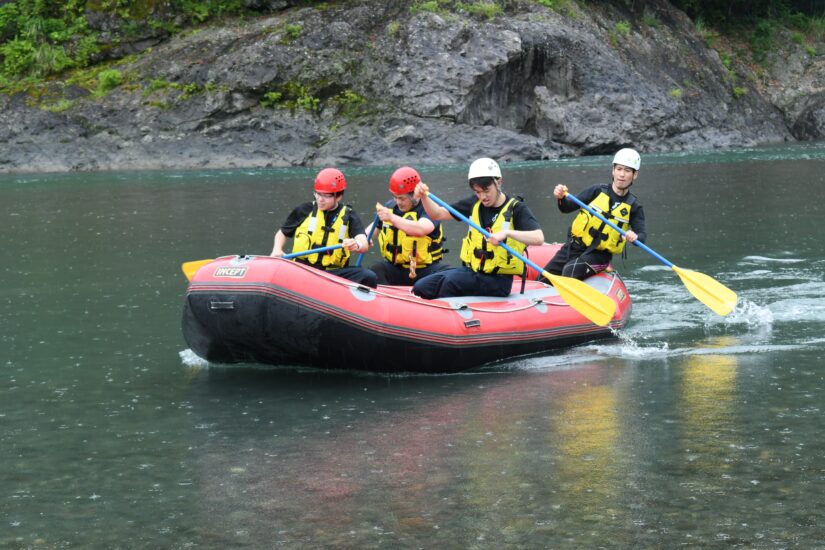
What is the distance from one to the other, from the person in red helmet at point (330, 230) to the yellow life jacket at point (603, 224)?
6.81 feet

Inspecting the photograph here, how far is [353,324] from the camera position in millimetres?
7242

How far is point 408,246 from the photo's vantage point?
8.45m

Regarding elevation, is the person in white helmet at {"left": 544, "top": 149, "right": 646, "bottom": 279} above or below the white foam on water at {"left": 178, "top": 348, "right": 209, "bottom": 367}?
above

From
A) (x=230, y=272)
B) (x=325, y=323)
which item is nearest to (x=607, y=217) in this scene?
(x=325, y=323)

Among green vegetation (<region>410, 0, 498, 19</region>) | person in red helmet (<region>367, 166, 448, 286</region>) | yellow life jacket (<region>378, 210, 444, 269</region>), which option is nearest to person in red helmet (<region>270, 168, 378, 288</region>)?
person in red helmet (<region>367, 166, 448, 286</region>)

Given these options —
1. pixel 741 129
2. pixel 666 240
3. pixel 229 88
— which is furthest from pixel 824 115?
pixel 666 240

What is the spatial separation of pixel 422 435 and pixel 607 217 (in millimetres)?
3524

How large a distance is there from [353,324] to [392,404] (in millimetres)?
637

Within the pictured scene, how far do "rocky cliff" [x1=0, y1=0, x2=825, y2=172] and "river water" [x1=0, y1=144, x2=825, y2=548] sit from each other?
14.8 m

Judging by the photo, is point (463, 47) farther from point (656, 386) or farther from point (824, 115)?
point (656, 386)

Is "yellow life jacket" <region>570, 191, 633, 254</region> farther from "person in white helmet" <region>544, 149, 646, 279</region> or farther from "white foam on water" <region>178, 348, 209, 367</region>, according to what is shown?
"white foam on water" <region>178, 348, 209, 367</region>

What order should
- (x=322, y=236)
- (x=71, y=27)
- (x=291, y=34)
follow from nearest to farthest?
(x=322, y=236) → (x=291, y=34) → (x=71, y=27)

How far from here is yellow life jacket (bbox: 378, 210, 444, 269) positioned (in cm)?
844

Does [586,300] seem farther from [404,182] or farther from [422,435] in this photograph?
[422,435]
